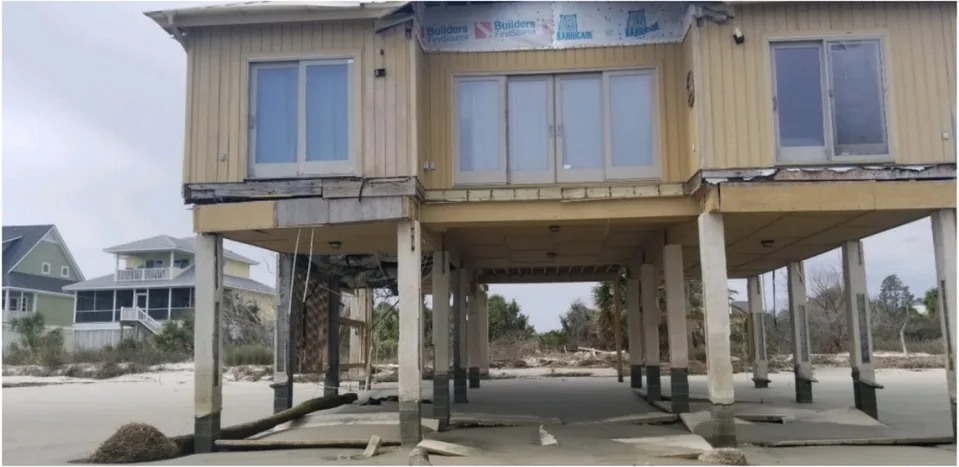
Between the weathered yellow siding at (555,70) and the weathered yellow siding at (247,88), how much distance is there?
0.68 metres

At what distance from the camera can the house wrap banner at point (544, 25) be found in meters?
11.3

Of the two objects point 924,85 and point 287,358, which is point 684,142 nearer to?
point 924,85

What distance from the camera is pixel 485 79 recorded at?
11.6 m

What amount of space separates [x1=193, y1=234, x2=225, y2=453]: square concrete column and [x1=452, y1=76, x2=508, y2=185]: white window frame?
367 centimetres

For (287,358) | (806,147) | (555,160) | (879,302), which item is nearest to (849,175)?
(806,147)

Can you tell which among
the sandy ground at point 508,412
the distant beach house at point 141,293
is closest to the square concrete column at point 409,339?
the sandy ground at point 508,412

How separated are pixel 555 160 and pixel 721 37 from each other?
111 inches

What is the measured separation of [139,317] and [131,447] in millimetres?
39118

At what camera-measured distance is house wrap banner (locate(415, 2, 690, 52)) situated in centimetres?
1134

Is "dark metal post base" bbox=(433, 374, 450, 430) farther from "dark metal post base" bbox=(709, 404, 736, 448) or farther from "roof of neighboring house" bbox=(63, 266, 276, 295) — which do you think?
"roof of neighboring house" bbox=(63, 266, 276, 295)

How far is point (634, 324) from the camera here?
21.2 metres

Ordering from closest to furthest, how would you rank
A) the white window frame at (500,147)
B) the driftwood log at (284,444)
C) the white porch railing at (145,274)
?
the driftwood log at (284,444), the white window frame at (500,147), the white porch railing at (145,274)

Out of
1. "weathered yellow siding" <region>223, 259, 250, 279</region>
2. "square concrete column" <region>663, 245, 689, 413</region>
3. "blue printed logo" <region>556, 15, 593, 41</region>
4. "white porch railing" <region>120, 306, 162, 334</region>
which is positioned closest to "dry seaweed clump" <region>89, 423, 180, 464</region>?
"blue printed logo" <region>556, 15, 593, 41</region>

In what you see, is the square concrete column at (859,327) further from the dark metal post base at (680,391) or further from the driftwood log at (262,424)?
the driftwood log at (262,424)
